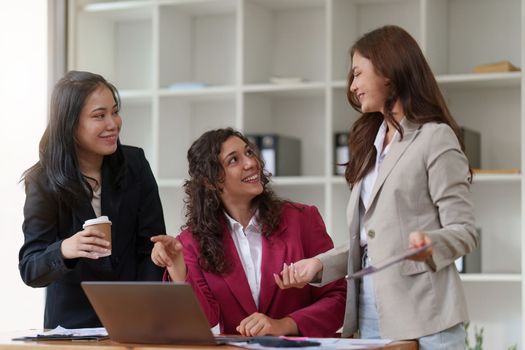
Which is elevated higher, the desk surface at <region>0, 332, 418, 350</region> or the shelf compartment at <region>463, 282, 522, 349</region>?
the desk surface at <region>0, 332, 418, 350</region>

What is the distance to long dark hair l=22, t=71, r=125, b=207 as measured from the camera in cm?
274

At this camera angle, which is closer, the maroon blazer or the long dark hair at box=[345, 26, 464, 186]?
the long dark hair at box=[345, 26, 464, 186]

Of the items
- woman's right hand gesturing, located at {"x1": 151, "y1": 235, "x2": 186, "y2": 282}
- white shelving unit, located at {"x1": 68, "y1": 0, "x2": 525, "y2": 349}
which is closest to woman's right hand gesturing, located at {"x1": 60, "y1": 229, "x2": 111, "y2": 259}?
woman's right hand gesturing, located at {"x1": 151, "y1": 235, "x2": 186, "y2": 282}

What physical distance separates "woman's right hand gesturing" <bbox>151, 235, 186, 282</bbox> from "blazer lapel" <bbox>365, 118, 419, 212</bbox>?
1.78 ft

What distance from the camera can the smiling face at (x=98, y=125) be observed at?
280 cm

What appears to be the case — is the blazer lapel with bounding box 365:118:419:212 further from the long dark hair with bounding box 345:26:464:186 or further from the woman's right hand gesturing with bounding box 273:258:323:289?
the woman's right hand gesturing with bounding box 273:258:323:289

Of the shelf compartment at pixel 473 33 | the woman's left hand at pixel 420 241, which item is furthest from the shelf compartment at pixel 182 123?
the woman's left hand at pixel 420 241

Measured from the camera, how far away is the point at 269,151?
14.8 feet

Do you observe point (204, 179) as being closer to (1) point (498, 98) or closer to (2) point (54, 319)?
(2) point (54, 319)

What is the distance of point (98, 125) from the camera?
2.79 metres

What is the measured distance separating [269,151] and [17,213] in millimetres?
1327

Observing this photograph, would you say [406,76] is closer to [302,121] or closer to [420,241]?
[420,241]

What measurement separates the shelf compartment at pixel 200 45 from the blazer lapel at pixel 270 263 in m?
2.15

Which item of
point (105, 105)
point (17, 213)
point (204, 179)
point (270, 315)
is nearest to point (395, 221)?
point (270, 315)
